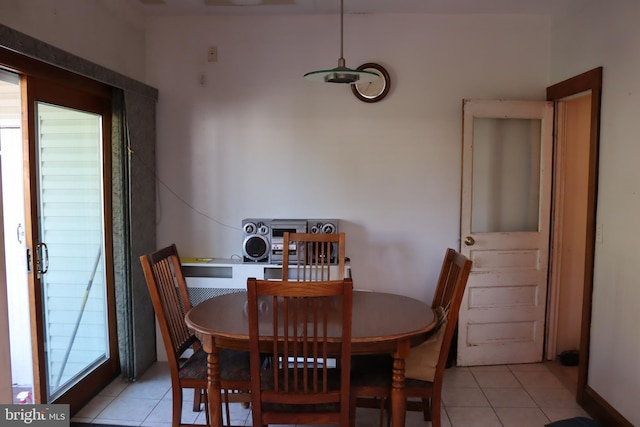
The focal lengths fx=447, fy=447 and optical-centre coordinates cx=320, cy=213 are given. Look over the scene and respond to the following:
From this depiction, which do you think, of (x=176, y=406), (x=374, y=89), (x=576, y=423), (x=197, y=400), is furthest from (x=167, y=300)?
(x=576, y=423)

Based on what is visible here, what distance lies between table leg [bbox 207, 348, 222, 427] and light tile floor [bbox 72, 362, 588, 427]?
2.12 ft

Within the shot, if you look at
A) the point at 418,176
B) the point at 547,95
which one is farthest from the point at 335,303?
the point at 547,95

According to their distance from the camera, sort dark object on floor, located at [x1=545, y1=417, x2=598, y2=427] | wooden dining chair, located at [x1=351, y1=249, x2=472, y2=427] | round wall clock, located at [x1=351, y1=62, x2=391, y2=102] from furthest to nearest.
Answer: round wall clock, located at [x1=351, y1=62, x2=391, y2=102] < dark object on floor, located at [x1=545, y1=417, x2=598, y2=427] < wooden dining chair, located at [x1=351, y1=249, x2=472, y2=427]

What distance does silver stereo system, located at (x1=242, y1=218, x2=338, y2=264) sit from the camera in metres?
3.06

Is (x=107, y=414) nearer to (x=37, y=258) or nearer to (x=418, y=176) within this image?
(x=37, y=258)

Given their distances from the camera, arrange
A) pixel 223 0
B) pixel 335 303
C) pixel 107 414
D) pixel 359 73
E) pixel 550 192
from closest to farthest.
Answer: pixel 359 73 < pixel 335 303 < pixel 107 414 < pixel 223 0 < pixel 550 192

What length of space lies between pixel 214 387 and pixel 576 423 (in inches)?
76.6

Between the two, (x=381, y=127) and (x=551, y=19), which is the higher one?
(x=551, y=19)

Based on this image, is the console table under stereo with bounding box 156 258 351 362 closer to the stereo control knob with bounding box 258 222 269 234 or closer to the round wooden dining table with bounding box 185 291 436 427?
the stereo control knob with bounding box 258 222 269 234

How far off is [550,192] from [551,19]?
1.23m

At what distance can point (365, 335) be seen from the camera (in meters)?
1.83

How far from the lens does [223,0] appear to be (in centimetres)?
296

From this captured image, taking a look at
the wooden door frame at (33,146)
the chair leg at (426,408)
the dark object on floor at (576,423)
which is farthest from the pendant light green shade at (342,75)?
the dark object on floor at (576,423)

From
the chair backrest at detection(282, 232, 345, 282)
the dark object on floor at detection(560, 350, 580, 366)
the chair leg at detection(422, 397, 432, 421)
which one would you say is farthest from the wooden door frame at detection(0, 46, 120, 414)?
the dark object on floor at detection(560, 350, 580, 366)
